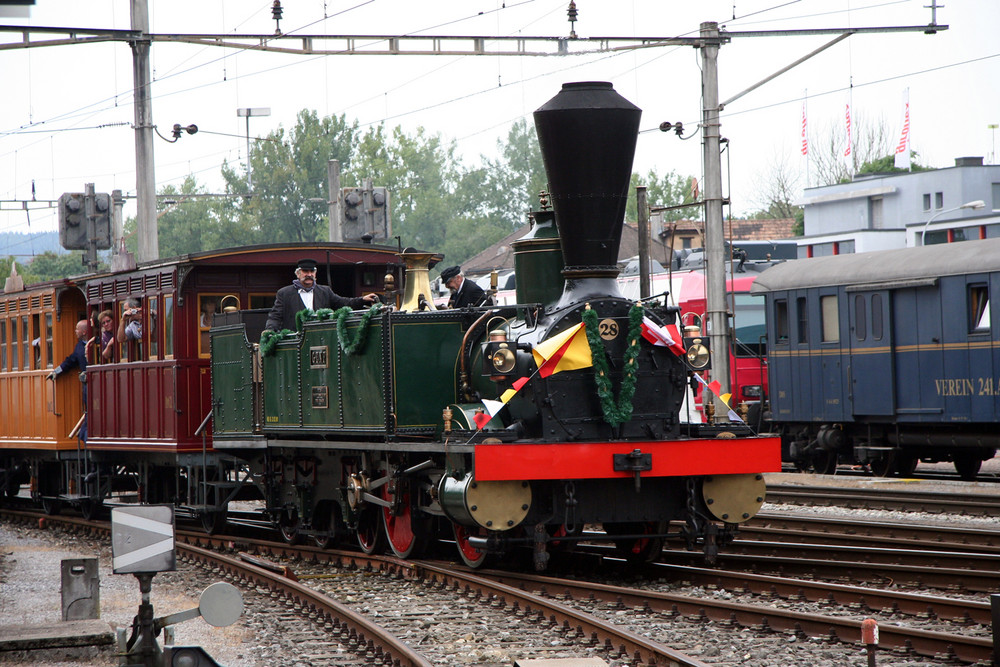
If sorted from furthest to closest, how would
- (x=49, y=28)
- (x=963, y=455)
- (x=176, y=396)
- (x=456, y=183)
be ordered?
(x=456, y=183)
(x=963, y=455)
(x=49, y=28)
(x=176, y=396)

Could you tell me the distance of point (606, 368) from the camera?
31.4 feet

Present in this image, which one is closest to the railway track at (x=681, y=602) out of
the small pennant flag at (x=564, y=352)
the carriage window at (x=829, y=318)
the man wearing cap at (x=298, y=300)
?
the small pennant flag at (x=564, y=352)

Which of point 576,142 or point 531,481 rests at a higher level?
point 576,142

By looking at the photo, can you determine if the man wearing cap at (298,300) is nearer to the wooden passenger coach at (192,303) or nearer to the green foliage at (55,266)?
the wooden passenger coach at (192,303)

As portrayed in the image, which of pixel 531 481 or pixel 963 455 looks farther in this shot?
pixel 963 455

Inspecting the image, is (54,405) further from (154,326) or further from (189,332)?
(189,332)

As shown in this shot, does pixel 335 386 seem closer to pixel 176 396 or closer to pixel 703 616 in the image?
pixel 176 396

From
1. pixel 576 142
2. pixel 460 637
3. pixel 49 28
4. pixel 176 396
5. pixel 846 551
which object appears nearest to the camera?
pixel 460 637

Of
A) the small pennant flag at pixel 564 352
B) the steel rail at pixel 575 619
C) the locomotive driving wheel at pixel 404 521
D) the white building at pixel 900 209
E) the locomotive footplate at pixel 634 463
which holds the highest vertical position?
the white building at pixel 900 209

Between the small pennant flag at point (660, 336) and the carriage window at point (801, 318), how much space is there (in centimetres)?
1143

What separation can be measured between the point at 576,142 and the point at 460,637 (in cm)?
363

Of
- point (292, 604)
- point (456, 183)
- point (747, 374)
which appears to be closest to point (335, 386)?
point (292, 604)

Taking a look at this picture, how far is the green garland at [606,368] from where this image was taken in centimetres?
952

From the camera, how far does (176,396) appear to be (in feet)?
47.2
